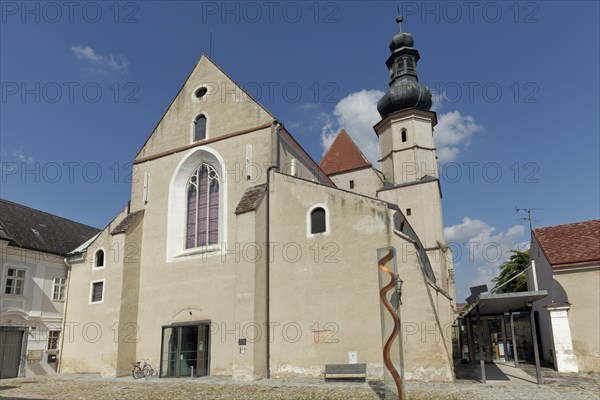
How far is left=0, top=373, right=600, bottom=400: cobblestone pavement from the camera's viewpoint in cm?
1201

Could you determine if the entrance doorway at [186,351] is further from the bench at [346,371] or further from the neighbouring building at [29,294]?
the neighbouring building at [29,294]

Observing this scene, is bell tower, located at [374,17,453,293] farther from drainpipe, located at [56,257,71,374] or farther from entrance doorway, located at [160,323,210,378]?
drainpipe, located at [56,257,71,374]

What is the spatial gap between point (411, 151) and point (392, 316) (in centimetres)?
1980

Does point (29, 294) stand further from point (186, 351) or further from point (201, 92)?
point (201, 92)

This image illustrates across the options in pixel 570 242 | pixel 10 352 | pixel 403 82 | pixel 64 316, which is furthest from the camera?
pixel 403 82

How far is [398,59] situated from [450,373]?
23.8 meters

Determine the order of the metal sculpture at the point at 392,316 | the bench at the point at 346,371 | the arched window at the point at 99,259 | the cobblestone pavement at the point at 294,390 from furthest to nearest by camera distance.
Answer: the arched window at the point at 99,259 < the bench at the point at 346,371 < the cobblestone pavement at the point at 294,390 < the metal sculpture at the point at 392,316

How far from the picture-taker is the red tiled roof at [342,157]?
34.1 m

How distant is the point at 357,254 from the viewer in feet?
55.3

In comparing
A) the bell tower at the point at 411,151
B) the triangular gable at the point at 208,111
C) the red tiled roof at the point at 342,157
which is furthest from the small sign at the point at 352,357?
the red tiled roof at the point at 342,157

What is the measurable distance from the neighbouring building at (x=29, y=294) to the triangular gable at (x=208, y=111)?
7.12 m

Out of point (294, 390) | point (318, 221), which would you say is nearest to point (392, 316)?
point (294, 390)

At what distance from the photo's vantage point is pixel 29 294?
73.0ft

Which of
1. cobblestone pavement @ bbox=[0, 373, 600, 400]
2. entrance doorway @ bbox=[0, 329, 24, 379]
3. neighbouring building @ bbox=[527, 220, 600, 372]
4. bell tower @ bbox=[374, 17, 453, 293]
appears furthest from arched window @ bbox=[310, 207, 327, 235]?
entrance doorway @ bbox=[0, 329, 24, 379]
